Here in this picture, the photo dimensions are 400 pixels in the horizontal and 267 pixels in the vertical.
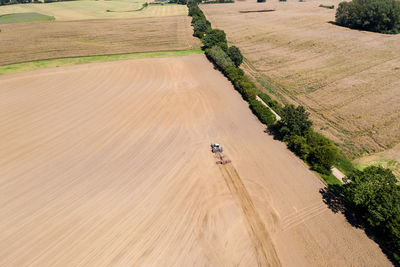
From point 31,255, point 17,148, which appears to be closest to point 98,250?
point 31,255

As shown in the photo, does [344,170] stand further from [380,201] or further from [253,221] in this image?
[253,221]

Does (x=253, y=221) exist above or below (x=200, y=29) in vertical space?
below

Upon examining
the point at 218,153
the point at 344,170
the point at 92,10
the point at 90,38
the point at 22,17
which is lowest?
the point at 344,170

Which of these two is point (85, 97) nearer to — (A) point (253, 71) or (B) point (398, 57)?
(A) point (253, 71)

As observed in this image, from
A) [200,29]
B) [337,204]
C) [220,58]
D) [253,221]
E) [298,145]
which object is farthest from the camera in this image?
[200,29]

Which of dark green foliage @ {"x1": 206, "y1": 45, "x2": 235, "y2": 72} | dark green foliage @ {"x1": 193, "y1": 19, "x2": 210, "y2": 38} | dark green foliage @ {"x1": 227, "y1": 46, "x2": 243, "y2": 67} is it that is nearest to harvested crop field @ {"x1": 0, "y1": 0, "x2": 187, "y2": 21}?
dark green foliage @ {"x1": 193, "y1": 19, "x2": 210, "y2": 38}

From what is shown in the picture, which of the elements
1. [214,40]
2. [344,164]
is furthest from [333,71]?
[344,164]
